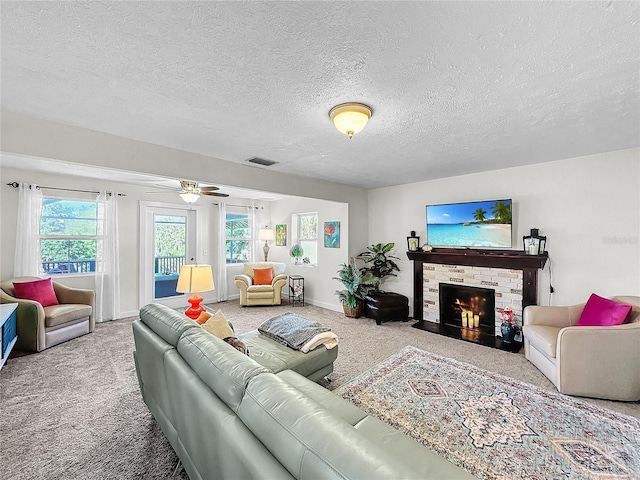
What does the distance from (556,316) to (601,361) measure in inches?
30.5

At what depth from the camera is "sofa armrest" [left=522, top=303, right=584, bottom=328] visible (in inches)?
126

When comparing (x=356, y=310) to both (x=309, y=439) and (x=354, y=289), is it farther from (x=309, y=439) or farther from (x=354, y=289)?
(x=309, y=439)

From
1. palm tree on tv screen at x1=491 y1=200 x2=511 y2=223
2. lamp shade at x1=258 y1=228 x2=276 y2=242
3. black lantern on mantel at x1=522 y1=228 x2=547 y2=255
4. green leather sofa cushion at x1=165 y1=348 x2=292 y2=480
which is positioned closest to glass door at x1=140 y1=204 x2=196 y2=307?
lamp shade at x1=258 y1=228 x2=276 y2=242

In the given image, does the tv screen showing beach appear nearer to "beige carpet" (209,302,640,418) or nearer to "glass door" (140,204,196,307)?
"beige carpet" (209,302,640,418)

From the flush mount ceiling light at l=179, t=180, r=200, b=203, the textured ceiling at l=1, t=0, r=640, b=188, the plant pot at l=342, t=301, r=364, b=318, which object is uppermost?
the textured ceiling at l=1, t=0, r=640, b=188

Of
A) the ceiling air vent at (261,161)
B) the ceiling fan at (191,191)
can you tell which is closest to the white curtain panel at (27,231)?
the ceiling fan at (191,191)

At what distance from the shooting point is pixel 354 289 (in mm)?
4898

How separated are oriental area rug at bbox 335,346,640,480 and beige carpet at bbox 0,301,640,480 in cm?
32

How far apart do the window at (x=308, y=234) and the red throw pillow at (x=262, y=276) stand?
0.91 metres

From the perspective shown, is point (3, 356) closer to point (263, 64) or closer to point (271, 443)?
point (271, 443)

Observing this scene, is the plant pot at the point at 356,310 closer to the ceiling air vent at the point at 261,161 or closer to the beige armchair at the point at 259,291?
the beige armchair at the point at 259,291

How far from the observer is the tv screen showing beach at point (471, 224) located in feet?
12.7

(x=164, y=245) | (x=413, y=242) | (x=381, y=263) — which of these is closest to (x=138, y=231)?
(x=164, y=245)

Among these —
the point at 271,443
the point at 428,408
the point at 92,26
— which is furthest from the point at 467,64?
the point at 428,408
